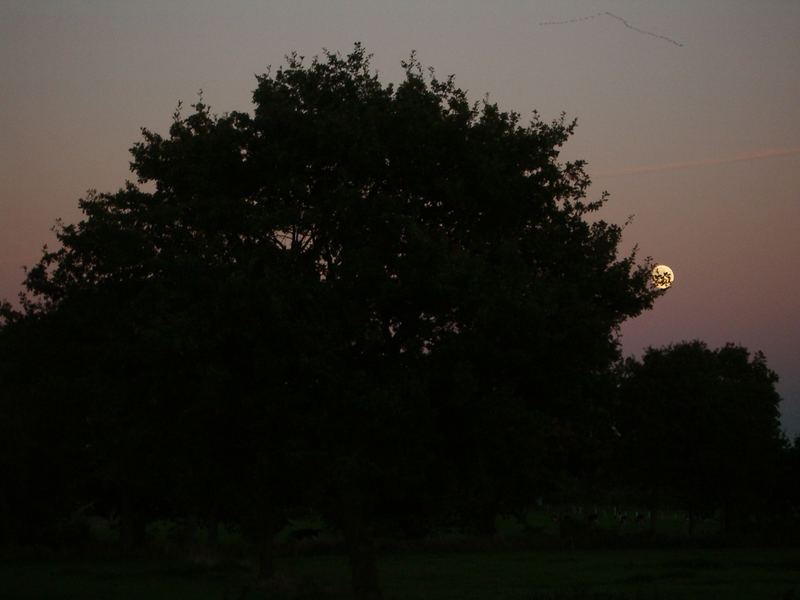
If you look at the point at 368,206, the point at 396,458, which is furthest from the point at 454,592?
the point at 368,206

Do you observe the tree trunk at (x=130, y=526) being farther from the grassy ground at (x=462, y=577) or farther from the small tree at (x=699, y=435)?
the small tree at (x=699, y=435)

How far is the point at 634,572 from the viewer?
5244 cm

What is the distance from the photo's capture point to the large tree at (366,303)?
23641 mm

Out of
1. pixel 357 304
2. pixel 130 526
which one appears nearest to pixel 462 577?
pixel 130 526

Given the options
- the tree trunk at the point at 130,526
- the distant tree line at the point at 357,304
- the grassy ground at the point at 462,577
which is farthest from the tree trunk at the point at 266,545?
the tree trunk at the point at 130,526

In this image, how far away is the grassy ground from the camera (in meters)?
36.9

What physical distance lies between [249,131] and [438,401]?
791 centimetres

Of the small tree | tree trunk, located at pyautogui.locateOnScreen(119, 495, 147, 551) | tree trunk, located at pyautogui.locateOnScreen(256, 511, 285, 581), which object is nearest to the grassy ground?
tree trunk, located at pyautogui.locateOnScreen(256, 511, 285, 581)

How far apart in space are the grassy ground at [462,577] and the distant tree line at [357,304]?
19.5 ft

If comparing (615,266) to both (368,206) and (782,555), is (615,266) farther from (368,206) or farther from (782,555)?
(782,555)

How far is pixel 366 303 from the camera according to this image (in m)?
24.9

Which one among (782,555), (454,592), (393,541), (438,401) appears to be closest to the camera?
(438,401)

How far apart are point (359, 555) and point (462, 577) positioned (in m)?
24.5

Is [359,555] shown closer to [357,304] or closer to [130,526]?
[357,304]
